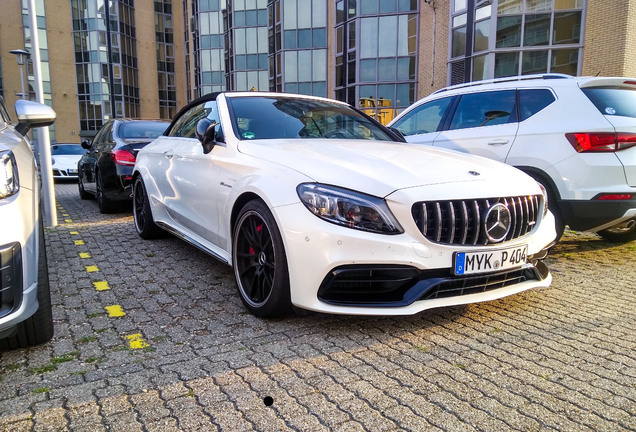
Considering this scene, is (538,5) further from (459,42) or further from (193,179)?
(193,179)

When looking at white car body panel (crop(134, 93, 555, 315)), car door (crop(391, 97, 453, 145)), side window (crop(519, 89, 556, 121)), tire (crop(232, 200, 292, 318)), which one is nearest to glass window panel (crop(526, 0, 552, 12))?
car door (crop(391, 97, 453, 145))

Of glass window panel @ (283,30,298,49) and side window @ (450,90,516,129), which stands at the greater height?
glass window panel @ (283,30,298,49)

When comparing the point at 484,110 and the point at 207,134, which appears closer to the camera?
the point at 207,134

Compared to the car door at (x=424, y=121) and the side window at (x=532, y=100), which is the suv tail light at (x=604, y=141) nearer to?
the side window at (x=532, y=100)

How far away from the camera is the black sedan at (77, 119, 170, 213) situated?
7129mm

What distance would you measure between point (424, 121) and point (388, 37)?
21.5 metres

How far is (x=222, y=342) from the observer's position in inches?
115

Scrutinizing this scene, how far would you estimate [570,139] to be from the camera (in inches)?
171

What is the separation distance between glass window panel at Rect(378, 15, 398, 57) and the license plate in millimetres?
24517

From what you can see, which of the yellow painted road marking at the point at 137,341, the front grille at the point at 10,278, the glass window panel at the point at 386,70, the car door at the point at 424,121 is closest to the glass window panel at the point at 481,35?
the glass window panel at the point at 386,70

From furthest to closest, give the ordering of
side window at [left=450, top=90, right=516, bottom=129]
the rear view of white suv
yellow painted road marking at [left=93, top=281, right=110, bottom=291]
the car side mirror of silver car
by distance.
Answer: side window at [left=450, top=90, right=516, bottom=129] < the rear view of white suv < yellow painted road marking at [left=93, top=281, right=110, bottom=291] < the car side mirror of silver car

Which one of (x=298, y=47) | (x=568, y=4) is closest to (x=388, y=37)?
(x=298, y=47)

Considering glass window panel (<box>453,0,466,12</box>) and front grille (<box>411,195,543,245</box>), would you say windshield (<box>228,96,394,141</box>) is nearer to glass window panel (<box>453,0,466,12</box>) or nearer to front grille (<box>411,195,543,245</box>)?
front grille (<box>411,195,543,245</box>)

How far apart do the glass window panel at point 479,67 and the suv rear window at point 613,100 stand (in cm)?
1588
